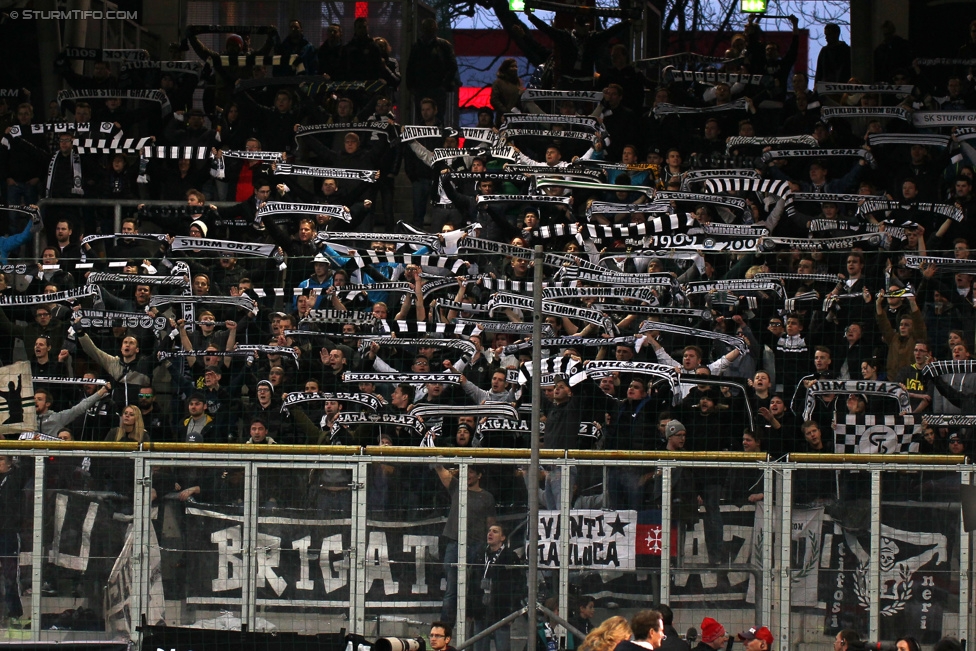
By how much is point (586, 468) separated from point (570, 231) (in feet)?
17.7

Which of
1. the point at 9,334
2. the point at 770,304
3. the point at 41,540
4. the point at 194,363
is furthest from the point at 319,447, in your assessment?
the point at 770,304

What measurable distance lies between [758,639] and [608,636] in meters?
2.21

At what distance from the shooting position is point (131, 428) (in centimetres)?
1088

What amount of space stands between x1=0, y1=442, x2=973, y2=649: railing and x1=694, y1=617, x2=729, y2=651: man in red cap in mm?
429

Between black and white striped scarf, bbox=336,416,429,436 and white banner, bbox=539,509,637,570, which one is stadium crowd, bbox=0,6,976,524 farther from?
white banner, bbox=539,509,637,570

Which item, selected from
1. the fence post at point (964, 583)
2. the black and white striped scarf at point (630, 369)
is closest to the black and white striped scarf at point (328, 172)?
the black and white striped scarf at point (630, 369)

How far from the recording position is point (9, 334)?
11.3 metres

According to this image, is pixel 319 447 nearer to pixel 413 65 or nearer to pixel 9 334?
pixel 9 334

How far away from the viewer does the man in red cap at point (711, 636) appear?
31.6ft

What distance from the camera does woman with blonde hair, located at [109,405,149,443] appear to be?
10859mm

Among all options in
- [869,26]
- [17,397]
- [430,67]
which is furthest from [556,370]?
[869,26]

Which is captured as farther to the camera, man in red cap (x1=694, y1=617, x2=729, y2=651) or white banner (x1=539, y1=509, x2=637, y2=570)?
white banner (x1=539, y1=509, x2=637, y2=570)

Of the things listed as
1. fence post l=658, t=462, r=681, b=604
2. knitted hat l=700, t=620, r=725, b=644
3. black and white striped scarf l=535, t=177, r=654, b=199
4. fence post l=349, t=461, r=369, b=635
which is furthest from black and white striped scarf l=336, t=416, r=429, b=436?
black and white striped scarf l=535, t=177, r=654, b=199

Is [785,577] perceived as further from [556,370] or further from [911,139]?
[911,139]
